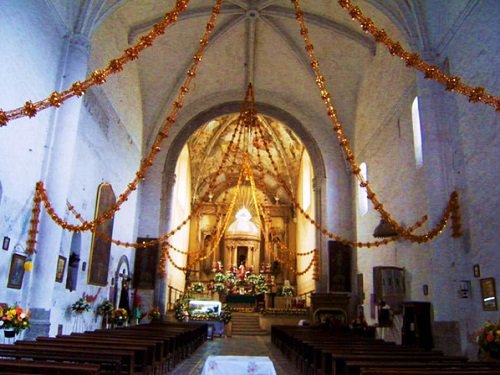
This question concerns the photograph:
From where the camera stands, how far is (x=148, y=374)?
8477 mm

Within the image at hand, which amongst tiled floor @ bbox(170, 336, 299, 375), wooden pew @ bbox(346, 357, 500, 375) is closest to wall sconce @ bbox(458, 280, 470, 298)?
tiled floor @ bbox(170, 336, 299, 375)

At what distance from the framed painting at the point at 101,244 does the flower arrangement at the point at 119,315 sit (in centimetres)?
103

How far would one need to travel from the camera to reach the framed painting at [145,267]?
19812 millimetres

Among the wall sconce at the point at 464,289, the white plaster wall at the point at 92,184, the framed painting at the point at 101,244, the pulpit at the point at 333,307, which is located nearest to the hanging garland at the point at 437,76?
the wall sconce at the point at 464,289

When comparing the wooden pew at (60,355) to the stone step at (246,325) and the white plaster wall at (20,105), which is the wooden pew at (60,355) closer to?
the white plaster wall at (20,105)

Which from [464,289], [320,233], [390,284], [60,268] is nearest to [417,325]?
[464,289]

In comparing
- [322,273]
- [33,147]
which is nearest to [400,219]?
[322,273]

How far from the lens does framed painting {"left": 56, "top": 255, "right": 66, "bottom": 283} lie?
11.9m

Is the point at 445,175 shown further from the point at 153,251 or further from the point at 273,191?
the point at 273,191

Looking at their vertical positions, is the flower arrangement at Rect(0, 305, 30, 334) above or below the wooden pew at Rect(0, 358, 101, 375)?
above

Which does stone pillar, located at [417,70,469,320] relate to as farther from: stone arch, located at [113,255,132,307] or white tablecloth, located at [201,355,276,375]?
stone arch, located at [113,255,132,307]

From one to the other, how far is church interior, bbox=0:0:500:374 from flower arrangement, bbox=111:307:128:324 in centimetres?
44

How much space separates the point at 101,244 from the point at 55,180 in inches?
180

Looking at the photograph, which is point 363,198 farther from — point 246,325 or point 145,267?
point 145,267
